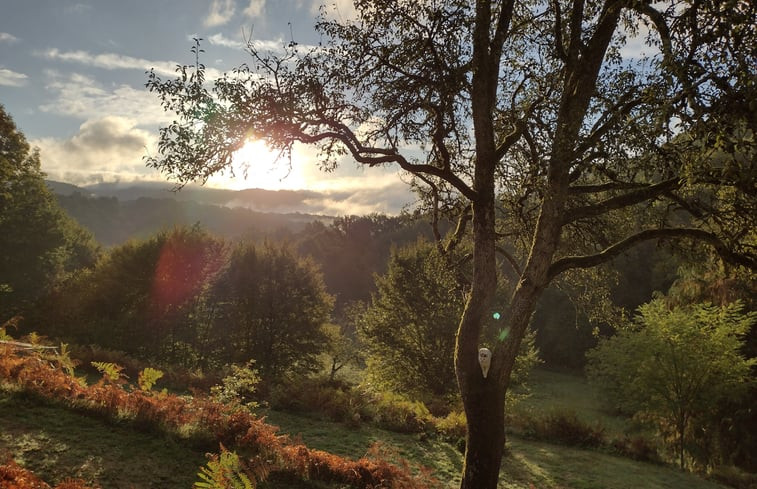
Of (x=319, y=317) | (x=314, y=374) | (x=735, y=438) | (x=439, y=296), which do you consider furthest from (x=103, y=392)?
(x=735, y=438)

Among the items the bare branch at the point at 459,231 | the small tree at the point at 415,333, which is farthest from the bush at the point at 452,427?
the bare branch at the point at 459,231

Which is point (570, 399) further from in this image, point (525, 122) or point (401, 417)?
point (525, 122)

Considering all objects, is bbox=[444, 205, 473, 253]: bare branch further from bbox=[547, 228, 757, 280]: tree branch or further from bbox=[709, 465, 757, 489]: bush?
bbox=[709, 465, 757, 489]: bush

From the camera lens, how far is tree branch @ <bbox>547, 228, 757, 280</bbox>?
247 inches

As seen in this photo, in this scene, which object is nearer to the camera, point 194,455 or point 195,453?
point 194,455

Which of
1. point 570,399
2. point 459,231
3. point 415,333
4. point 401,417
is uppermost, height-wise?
point 459,231

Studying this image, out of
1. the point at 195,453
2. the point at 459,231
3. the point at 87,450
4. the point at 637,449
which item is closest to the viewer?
the point at 87,450

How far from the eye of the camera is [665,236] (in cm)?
682

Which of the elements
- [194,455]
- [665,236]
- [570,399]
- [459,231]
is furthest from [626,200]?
[570,399]

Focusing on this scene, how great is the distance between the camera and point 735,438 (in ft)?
61.2

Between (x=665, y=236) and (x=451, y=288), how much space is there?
4805 millimetres

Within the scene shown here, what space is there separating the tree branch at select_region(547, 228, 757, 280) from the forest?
0.11 ft

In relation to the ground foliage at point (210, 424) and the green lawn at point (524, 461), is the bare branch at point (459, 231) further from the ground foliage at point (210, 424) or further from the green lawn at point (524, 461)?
the green lawn at point (524, 461)

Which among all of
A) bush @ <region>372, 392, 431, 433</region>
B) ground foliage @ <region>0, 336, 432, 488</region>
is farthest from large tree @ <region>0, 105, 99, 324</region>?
bush @ <region>372, 392, 431, 433</region>
